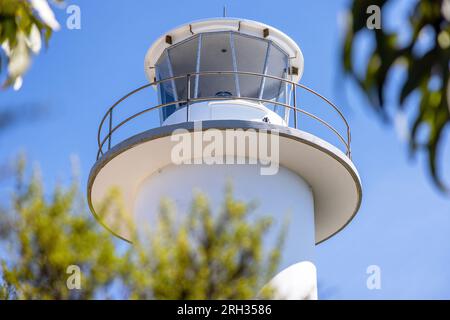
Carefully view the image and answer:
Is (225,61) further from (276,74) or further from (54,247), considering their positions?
(54,247)

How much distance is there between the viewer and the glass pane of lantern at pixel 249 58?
12172 mm

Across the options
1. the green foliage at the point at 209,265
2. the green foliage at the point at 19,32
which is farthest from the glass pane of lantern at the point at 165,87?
the green foliage at the point at 19,32

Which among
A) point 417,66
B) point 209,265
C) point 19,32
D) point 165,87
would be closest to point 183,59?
point 165,87

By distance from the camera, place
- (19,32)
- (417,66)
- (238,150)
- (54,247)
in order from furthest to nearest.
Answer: (238,150)
(54,247)
(19,32)
(417,66)

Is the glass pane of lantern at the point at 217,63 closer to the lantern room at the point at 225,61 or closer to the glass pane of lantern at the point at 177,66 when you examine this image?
the lantern room at the point at 225,61

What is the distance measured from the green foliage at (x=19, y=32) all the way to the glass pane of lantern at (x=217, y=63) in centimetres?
906

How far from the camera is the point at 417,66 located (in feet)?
6.70

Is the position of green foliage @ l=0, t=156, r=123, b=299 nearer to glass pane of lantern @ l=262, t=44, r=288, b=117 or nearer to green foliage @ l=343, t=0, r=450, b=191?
green foliage @ l=343, t=0, r=450, b=191

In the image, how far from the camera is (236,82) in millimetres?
11930

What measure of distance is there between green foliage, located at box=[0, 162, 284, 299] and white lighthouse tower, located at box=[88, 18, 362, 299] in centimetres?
414

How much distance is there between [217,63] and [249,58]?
0.55 m
